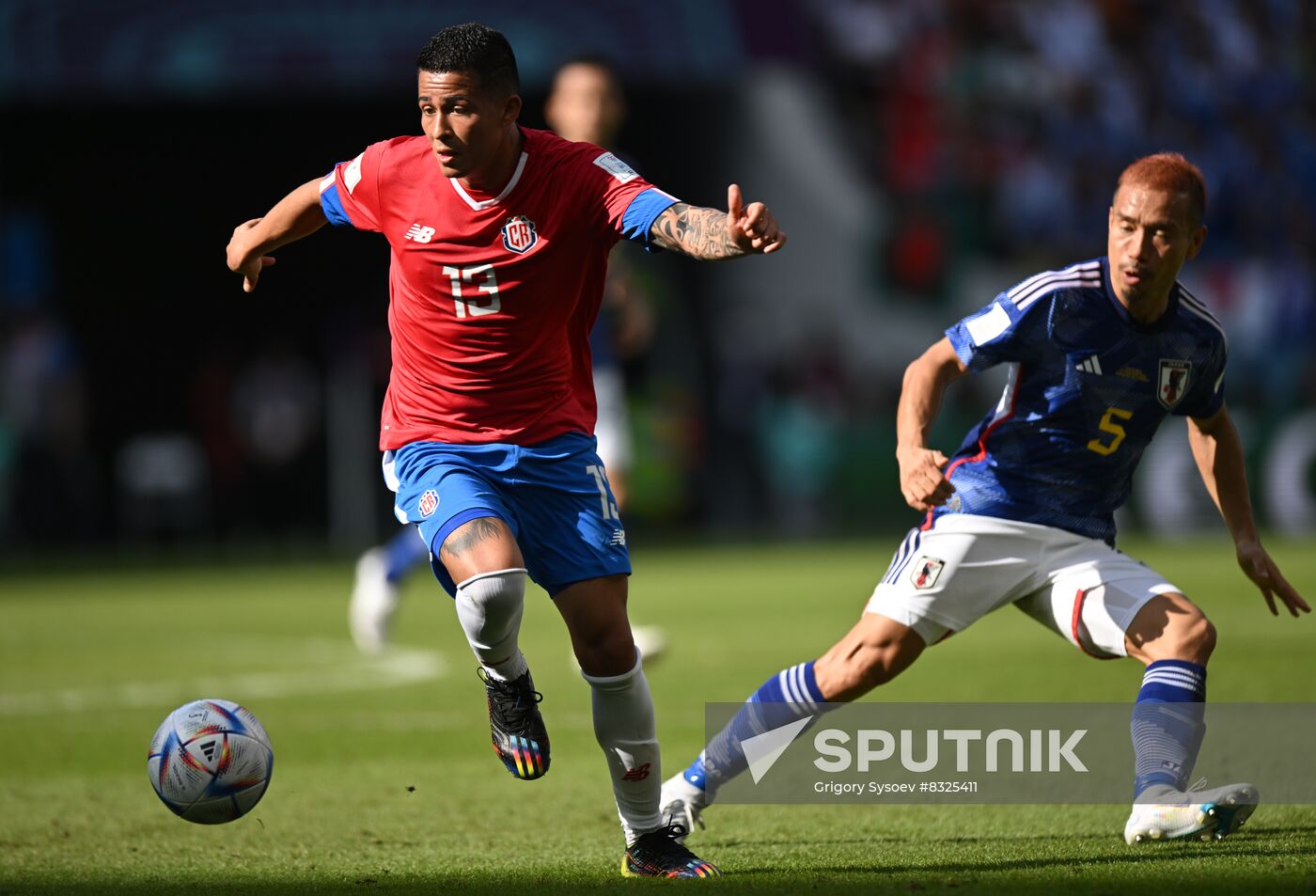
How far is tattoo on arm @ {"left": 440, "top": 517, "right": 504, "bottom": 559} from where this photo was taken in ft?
15.6

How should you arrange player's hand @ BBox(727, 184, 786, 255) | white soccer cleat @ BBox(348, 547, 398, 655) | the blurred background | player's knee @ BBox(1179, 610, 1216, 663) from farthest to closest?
the blurred background
white soccer cleat @ BBox(348, 547, 398, 655)
player's knee @ BBox(1179, 610, 1216, 663)
player's hand @ BBox(727, 184, 786, 255)

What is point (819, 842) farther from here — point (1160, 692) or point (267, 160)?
point (267, 160)

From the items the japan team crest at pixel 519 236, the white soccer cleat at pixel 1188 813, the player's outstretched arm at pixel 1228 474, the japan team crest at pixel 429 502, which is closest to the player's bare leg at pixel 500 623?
the japan team crest at pixel 429 502

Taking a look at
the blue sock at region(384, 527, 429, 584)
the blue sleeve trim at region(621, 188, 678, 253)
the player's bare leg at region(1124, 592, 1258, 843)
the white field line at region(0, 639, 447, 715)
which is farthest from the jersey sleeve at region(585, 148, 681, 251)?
the blue sock at region(384, 527, 429, 584)

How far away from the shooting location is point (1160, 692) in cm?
507

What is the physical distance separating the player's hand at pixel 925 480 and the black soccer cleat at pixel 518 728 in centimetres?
122

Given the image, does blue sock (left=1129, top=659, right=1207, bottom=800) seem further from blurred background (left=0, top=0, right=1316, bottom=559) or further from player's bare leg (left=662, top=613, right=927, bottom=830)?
blurred background (left=0, top=0, right=1316, bottom=559)

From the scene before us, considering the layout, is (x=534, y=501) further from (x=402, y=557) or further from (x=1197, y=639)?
(x=402, y=557)

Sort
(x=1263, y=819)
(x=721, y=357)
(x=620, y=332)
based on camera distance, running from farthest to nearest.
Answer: (x=721, y=357) < (x=620, y=332) < (x=1263, y=819)

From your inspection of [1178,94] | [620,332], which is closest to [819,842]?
[620,332]

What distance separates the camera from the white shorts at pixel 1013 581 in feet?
17.3

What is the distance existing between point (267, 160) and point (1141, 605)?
76.5 ft

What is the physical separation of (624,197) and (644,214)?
0.14m

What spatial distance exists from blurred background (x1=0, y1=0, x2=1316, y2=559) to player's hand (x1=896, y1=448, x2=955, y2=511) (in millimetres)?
16217
